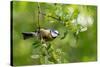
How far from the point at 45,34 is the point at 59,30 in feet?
0.51

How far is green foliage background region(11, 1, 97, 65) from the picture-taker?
1912 mm

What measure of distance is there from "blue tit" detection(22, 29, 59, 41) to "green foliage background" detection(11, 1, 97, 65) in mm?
36

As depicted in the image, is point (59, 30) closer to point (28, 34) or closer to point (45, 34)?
point (45, 34)

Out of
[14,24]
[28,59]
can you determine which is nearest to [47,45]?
[28,59]

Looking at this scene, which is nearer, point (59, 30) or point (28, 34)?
point (28, 34)

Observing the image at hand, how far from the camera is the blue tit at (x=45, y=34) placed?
195 cm

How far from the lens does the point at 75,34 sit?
2.12 meters

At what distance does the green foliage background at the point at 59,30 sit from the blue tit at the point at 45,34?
0.04 m

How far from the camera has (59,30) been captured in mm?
2055

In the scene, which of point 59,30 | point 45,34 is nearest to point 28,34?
point 45,34

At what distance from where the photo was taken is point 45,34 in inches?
78.8

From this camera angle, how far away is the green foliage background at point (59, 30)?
6.27 feet
